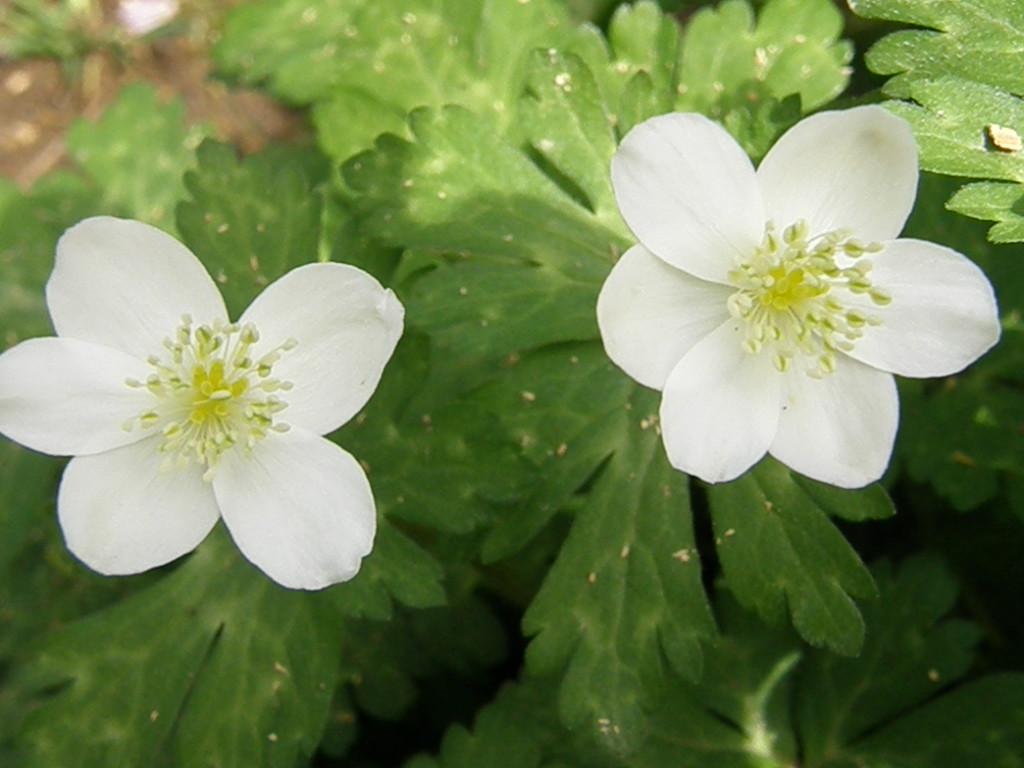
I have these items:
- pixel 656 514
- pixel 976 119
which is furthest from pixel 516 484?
pixel 976 119

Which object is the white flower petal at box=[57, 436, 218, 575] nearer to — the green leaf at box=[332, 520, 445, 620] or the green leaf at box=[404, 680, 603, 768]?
the green leaf at box=[332, 520, 445, 620]

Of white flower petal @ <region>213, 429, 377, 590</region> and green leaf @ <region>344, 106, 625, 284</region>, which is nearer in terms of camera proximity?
white flower petal @ <region>213, 429, 377, 590</region>

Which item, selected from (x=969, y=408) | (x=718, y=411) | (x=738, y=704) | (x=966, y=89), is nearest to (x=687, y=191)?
(x=718, y=411)

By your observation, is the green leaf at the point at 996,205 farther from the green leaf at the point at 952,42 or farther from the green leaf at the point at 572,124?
the green leaf at the point at 572,124

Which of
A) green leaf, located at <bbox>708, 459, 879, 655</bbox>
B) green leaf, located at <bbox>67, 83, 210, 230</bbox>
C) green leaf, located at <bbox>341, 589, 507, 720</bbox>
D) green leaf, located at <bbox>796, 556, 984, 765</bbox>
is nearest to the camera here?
green leaf, located at <bbox>708, 459, 879, 655</bbox>

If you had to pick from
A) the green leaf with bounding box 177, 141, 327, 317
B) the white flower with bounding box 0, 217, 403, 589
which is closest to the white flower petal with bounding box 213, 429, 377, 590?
the white flower with bounding box 0, 217, 403, 589

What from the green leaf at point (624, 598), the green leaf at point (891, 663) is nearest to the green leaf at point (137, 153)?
the green leaf at point (624, 598)

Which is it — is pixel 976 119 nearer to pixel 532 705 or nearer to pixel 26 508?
pixel 532 705
